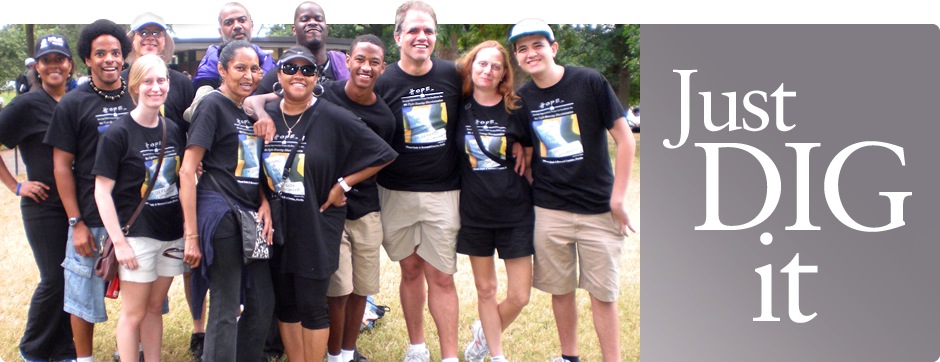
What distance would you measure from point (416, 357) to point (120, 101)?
2126mm

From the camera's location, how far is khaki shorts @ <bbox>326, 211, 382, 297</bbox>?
4199mm

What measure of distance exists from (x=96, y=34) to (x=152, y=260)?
1.13 m

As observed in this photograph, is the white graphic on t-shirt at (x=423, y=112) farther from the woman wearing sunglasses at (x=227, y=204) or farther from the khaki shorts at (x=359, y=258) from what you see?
the woman wearing sunglasses at (x=227, y=204)

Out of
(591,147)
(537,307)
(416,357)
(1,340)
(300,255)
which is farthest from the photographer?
(537,307)

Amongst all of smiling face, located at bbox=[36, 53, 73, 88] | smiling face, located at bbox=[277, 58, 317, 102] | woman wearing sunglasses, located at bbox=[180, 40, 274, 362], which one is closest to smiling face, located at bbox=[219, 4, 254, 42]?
smiling face, located at bbox=[36, 53, 73, 88]

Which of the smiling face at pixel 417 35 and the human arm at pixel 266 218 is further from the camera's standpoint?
the smiling face at pixel 417 35

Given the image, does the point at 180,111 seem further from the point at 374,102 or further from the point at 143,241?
the point at 374,102

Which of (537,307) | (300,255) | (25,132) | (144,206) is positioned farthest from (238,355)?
(537,307)

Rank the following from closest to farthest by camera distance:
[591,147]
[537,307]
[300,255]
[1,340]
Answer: [300,255], [591,147], [1,340], [537,307]

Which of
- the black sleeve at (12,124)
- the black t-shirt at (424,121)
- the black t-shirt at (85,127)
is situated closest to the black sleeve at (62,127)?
the black t-shirt at (85,127)

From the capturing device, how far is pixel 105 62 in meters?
3.89

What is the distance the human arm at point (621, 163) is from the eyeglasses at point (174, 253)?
211 cm

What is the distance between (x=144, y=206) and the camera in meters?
3.76

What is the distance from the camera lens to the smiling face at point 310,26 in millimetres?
4734
